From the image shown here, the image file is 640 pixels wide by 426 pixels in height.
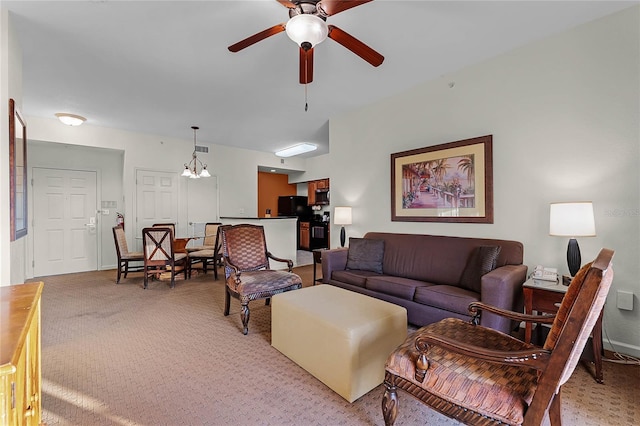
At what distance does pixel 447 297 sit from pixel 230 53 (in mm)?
3142

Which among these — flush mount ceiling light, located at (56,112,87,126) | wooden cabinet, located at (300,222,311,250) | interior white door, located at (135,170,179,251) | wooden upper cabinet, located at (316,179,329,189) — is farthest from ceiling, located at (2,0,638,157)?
wooden cabinet, located at (300,222,311,250)

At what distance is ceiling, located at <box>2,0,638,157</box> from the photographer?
2285 millimetres

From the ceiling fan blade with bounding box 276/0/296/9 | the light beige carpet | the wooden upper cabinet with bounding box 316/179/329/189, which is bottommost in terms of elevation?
the light beige carpet

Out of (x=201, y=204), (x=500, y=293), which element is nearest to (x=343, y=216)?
(x=500, y=293)

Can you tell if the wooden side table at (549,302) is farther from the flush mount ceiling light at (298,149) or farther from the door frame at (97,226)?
the door frame at (97,226)

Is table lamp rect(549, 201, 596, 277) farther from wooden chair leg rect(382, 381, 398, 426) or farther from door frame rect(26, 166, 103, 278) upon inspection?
door frame rect(26, 166, 103, 278)

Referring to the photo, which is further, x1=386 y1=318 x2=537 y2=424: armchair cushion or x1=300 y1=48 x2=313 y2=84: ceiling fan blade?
x1=300 y1=48 x2=313 y2=84: ceiling fan blade

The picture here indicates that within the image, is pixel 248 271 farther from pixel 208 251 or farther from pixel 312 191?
pixel 312 191

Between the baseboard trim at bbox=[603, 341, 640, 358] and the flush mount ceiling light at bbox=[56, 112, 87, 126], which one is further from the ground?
the flush mount ceiling light at bbox=[56, 112, 87, 126]

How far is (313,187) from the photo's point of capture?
27.7 feet

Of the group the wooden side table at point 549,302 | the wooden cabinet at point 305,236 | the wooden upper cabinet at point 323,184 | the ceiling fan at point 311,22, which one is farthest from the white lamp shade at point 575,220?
the wooden cabinet at point 305,236

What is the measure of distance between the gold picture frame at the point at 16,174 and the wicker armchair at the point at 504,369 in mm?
3037

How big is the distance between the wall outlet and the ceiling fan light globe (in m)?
3.10

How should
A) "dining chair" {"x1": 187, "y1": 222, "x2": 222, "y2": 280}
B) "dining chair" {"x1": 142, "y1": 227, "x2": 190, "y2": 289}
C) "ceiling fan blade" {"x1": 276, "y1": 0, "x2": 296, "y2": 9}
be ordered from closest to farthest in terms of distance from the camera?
"ceiling fan blade" {"x1": 276, "y1": 0, "x2": 296, "y2": 9} → "dining chair" {"x1": 142, "y1": 227, "x2": 190, "y2": 289} → "dining chair" {"x1": 187, "y1": 222, "x2": 222, "y2": 280}
